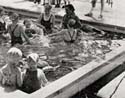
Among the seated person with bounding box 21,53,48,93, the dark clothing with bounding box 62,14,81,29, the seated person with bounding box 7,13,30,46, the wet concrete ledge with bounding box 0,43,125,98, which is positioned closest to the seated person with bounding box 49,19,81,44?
the dark clothing with bounding box 62,14,81,29

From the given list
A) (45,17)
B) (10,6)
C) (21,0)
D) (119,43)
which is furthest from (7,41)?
(21,0)

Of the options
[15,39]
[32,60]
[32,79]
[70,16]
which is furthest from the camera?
[70,16]

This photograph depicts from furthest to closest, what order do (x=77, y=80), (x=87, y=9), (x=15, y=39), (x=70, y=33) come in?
(x=87, y=9) < (x=70, y=33) < (x=15, y=39) < (x=77, y=80)

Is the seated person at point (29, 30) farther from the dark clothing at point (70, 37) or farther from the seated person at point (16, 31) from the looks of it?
the dark clothing at point (70, 37)

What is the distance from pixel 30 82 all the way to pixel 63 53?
306 centimetres

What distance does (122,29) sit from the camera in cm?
1071

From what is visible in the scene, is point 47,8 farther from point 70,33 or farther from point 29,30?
point 70,33

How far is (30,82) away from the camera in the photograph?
6004 millimetres

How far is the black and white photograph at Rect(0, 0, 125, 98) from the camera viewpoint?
5930 mm

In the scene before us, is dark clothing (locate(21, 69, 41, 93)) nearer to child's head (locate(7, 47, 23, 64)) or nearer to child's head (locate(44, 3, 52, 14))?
child's head (locate(7, 47, 23, 64))

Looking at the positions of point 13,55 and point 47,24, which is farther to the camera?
point 47,24

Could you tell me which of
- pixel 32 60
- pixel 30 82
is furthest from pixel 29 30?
pixel 32 60

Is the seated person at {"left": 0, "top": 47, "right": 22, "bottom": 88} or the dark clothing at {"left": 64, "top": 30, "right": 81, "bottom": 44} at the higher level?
the seated person at {"left": 0, "top": 47, "right": 22, "bottom": 88}

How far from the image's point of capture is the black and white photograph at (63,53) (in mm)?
5930
